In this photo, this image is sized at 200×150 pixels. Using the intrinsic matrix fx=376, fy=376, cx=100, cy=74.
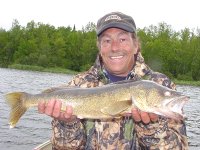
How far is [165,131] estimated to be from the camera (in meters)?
4.50

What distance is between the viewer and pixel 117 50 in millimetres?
4770

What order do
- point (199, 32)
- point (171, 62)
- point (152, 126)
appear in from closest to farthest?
point (152, 126)
point (171, 62)
point (199, 32)

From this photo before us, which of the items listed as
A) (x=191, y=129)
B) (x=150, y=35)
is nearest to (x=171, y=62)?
(x=150, y=35)

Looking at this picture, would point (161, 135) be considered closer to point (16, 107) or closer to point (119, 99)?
point (119, 99)

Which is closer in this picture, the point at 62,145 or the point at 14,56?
the point at 62,145

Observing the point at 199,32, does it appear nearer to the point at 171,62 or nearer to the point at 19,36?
the point at 171,62

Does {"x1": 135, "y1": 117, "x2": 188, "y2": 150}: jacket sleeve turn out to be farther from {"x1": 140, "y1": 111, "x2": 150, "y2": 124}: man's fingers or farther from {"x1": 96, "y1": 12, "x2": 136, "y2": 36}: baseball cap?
{"x1": 96, "y1": 12, "x2": 136, "y2": 36}: baseball cap

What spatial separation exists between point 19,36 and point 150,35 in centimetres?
2696

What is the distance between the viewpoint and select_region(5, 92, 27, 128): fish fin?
15.9ft

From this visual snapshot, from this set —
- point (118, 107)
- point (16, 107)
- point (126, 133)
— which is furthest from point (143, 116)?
point (16, 107)

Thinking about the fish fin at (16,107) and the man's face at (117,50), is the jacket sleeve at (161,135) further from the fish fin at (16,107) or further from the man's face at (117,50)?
the fish fin at (16,107)

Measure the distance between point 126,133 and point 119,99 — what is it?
64 centimetres

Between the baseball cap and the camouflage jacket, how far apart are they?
50 cm

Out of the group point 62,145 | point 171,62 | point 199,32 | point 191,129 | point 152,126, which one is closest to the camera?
point 152,126
